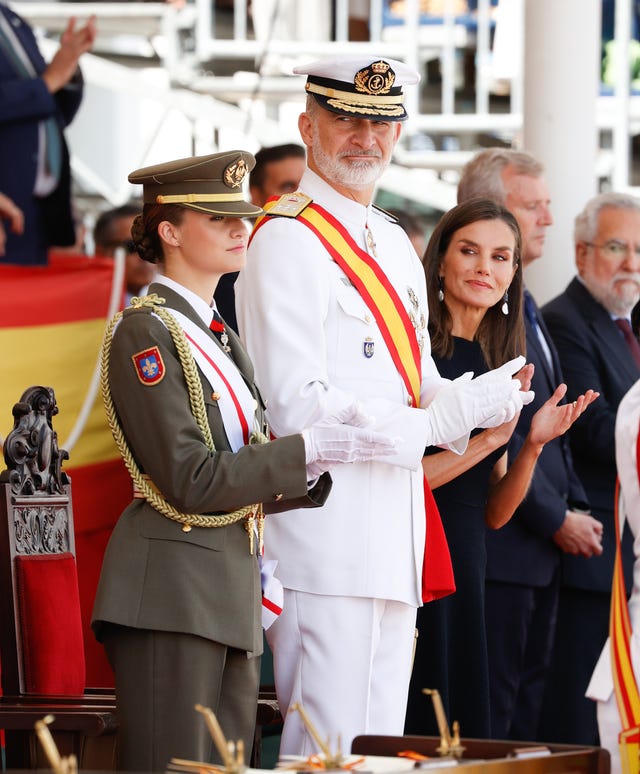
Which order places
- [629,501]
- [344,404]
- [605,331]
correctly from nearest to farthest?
[344,404], [629,501], [605,331]

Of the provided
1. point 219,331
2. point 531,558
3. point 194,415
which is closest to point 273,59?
point 531,558

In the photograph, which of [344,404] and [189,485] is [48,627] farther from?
[344,404]

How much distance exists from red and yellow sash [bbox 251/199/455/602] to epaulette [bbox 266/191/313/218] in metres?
0.01

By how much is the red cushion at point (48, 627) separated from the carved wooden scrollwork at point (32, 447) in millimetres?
154

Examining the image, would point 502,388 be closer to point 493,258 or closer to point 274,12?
point 493,258

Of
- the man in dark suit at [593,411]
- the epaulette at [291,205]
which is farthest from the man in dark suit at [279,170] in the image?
the epaulette at [291,205]

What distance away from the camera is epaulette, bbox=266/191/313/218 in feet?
11.7

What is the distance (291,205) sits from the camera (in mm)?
3600

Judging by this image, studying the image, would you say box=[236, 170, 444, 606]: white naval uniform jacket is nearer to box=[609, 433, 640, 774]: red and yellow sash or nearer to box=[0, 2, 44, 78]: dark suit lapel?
box=[609, 433, 640, 774]: red and yellow sash

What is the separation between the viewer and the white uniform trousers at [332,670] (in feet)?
11.1

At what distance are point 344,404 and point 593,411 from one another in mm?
1782

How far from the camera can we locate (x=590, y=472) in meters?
5.03

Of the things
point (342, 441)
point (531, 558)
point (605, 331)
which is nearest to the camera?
point (342, 441)

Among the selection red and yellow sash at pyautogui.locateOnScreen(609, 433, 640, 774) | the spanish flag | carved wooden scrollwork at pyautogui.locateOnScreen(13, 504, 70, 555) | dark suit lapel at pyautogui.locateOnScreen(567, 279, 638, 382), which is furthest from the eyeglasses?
carved wooden scrollwork at pyautogui.locateOnScreen(13, 504, 70, 555)
